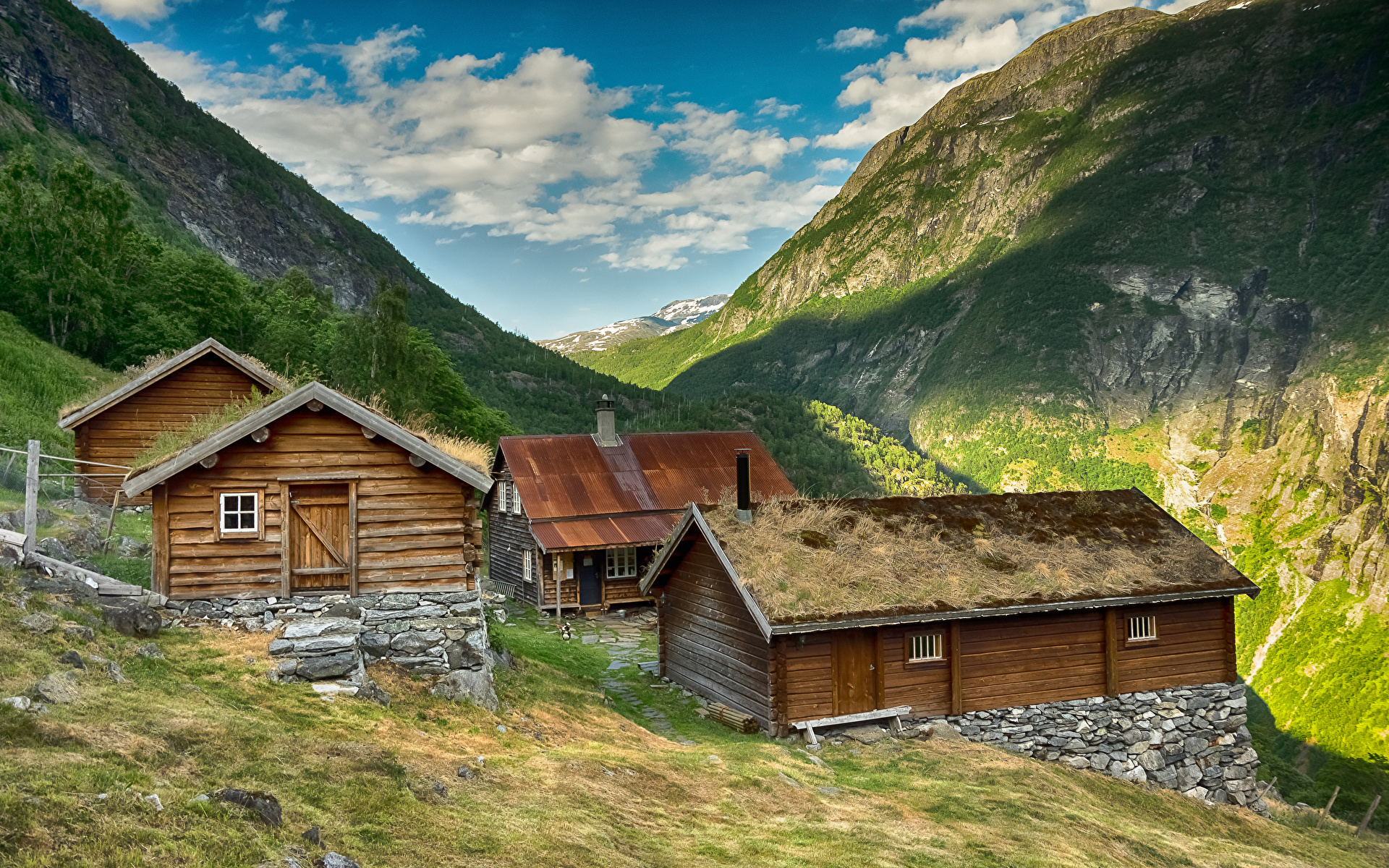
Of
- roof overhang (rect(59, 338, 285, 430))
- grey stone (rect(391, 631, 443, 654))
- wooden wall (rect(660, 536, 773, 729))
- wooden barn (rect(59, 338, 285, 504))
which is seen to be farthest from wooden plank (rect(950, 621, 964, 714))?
wooden barn (rect(59, 338, 285, 504))

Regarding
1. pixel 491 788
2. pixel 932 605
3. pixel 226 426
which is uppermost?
pixel 226 426

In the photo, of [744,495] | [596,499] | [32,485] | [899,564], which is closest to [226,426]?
[32,485]

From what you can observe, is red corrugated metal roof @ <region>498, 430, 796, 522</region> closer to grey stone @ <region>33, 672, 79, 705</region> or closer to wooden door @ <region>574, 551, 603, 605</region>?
wooden door @ <region>574, 551, 603, 605</region>

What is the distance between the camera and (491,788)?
31.5 feet

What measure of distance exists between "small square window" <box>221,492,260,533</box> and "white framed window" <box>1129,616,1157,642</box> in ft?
64.3

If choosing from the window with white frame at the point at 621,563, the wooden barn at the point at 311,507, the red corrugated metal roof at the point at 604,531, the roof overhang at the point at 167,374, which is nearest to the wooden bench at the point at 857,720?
the wooden barn at the point at 311,507

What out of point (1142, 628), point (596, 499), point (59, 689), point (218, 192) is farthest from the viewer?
point (218, 192)

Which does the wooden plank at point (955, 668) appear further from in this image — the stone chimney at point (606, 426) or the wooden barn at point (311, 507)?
the stone chimney at point (606, 426)

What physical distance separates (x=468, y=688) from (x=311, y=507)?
457 cm

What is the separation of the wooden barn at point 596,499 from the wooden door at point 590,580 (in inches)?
1.2

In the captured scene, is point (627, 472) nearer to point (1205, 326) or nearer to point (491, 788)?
point (491, 788)

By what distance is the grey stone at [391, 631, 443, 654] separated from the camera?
1391cm

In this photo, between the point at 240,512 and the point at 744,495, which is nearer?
the point at 240,512

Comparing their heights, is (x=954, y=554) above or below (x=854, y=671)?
above
